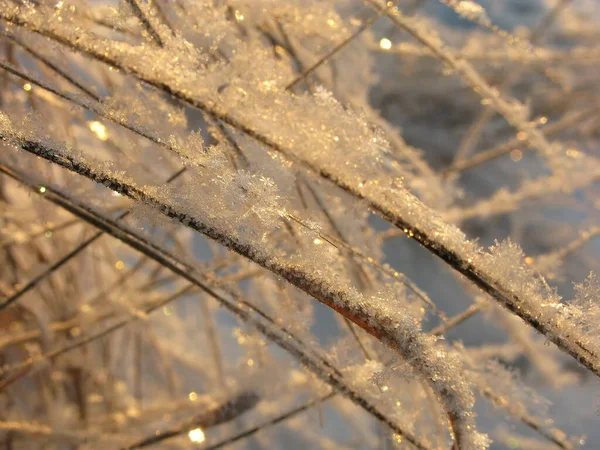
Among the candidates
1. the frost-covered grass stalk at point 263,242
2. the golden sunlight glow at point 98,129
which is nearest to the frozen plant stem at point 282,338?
the frost-covered grass stalk at point 263,242

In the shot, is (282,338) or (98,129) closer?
(282,338)

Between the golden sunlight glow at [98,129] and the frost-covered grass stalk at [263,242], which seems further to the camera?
the golden sunlight glow at [98,129]

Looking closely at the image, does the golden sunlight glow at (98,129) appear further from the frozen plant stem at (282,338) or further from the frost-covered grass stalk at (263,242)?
the frozen plant stem at (282,338)

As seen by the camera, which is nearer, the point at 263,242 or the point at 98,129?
the point at 263,242

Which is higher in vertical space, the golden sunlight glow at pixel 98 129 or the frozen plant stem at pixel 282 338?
the golden sunlight glow at pixel 98 129

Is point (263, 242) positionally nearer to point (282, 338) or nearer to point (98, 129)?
point (282, 338)

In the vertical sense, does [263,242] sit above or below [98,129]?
below

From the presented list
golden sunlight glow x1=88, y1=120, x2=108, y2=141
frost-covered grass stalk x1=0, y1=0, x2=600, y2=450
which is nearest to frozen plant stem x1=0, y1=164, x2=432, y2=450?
frost-covered grass stalk x1=0, y1=0, x2=600, y2=450

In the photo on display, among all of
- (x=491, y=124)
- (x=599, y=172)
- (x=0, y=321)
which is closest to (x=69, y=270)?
(x=0, y=321)

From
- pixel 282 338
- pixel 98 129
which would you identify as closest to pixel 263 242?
pixel 282 338
